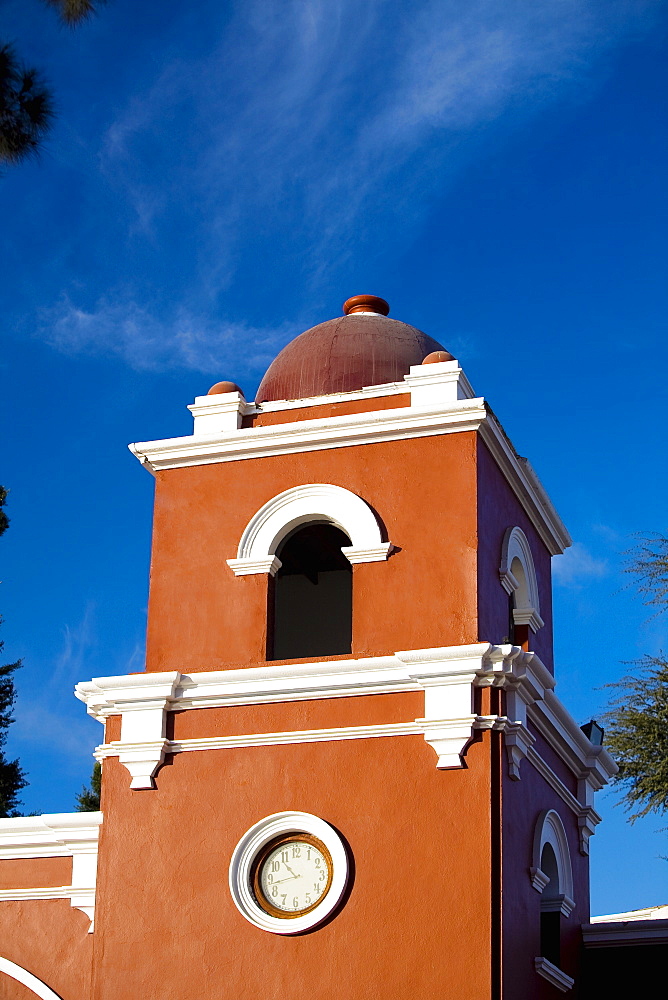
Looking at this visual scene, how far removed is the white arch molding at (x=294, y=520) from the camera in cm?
1329

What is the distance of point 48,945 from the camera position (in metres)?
13.4

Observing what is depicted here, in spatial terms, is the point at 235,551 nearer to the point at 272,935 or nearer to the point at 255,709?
the point at 255,709

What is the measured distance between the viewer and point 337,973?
11.7m

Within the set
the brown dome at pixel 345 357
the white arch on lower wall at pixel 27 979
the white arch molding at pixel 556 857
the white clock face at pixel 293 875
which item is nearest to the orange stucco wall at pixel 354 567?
the brown dome at pixel 345 357

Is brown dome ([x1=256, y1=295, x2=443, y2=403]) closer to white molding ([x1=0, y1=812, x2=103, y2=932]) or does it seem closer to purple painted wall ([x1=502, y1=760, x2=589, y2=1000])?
purple painted wall ([x1=502, y1=760, x2=589, y2=1000])

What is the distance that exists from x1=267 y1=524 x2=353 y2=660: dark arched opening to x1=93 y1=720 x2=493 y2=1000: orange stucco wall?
8.56 feet

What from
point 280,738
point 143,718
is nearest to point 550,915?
point 280,738

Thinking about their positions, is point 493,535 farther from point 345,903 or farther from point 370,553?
point 345,903

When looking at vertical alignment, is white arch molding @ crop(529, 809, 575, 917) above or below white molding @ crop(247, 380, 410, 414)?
below

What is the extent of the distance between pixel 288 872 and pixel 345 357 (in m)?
5.12

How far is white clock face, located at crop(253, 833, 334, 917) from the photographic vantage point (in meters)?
12.1

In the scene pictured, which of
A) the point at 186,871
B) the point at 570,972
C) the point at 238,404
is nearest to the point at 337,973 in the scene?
the point at 186,871

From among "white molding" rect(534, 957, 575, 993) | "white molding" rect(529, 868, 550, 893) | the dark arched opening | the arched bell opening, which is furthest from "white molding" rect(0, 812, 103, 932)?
the arched bell opening

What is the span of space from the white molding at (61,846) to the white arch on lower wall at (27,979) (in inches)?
23.0
